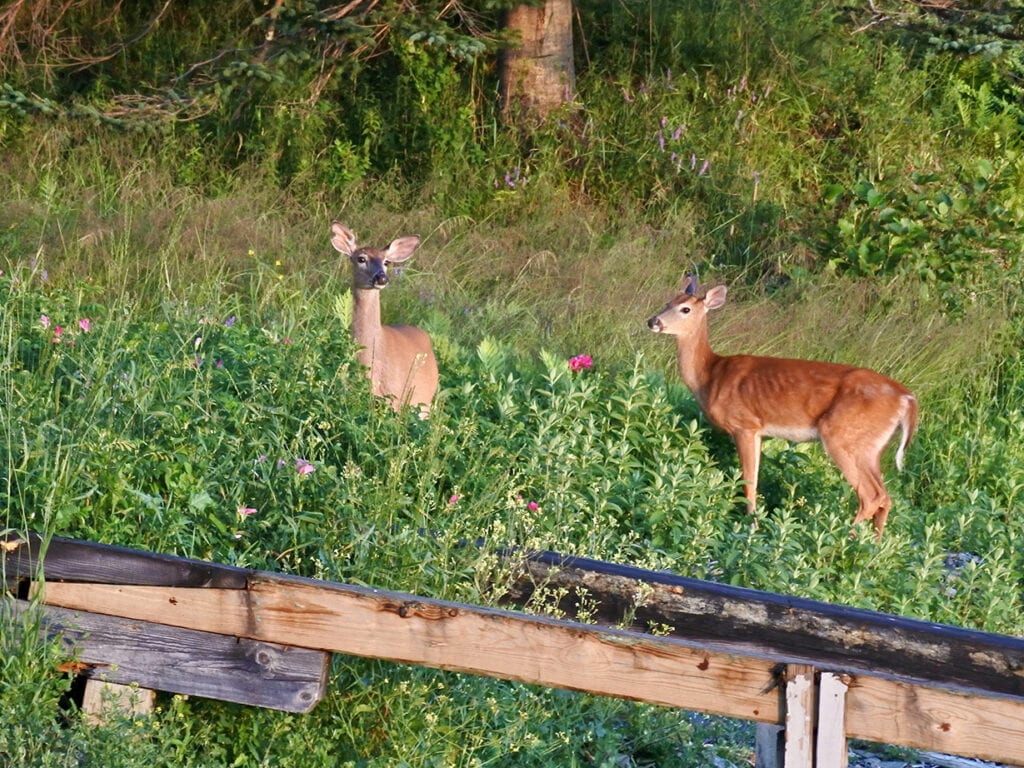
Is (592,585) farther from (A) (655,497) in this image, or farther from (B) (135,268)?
(B) (135,268)

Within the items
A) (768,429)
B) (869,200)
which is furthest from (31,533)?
(869,200)

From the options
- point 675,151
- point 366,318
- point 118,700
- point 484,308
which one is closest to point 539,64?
point 675,151

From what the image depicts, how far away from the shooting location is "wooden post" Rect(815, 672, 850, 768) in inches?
142

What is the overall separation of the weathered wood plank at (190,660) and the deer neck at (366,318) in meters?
3.33

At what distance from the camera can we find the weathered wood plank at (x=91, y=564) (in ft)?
13.2

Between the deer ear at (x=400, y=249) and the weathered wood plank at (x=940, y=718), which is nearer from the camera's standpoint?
the weathered wood plank at (x=940, y=718)

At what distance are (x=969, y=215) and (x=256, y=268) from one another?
4.71 metres

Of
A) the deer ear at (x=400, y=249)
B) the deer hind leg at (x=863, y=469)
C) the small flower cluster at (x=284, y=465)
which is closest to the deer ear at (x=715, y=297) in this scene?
the deer hind leg at (x=863, y=469)

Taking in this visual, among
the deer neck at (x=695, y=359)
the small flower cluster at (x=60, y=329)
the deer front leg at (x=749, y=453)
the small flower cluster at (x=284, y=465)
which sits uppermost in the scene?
the small flower cluster at (x=284, y=465)

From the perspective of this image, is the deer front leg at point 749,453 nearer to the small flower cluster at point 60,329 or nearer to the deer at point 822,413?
the deer at point 822,413

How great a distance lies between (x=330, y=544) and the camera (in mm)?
4652

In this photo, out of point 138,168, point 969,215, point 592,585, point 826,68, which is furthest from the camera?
point 826,68

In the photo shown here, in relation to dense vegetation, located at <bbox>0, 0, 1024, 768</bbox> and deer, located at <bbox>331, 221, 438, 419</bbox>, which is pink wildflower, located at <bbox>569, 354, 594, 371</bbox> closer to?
dense vegetation, located at <bbox>0, 0, 1024, 768</bbox>

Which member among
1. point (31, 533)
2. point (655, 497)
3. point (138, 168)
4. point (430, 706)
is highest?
point (31, 533)
